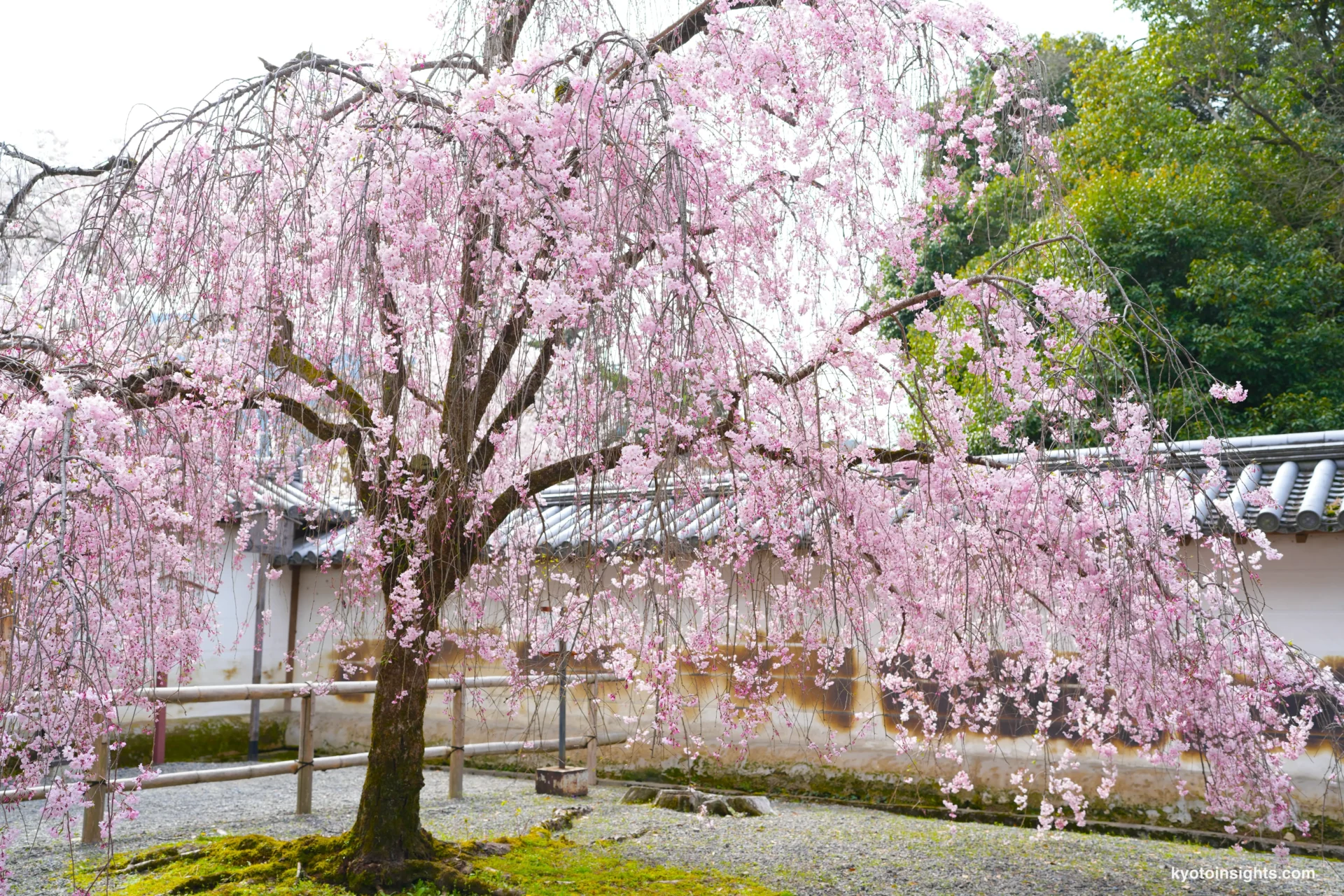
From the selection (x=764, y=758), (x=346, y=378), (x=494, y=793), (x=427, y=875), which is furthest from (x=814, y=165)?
(x=494, y=793)

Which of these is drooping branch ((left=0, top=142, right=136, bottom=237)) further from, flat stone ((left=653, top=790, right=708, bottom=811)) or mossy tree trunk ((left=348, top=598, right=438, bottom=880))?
flat stone ((left=653, top=790, right=708, bottom=811))

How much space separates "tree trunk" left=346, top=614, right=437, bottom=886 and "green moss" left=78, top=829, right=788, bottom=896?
150mm

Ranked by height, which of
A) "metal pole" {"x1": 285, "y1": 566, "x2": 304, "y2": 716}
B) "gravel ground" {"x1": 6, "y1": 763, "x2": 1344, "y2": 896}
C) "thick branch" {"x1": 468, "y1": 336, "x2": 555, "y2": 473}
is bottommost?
"gravel ground" {"x1": 6, "y1": 763, "x2": 1344, "y2": 896}

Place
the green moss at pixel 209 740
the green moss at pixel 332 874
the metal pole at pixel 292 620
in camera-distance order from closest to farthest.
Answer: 1. the green moss at pixel 332 874
2. the green moss at pixel 209 740
3. the metal pole at pixel 292 620

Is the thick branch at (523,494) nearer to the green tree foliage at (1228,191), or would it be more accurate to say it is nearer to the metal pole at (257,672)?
the green tree foliage at (1228,191)

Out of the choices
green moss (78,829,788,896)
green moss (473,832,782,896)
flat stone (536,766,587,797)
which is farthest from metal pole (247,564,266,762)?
green moss (473,832,782,896)

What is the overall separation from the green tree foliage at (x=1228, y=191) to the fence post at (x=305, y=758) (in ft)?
21.1

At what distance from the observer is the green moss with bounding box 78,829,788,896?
4680 mm

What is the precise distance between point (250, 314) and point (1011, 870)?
4665 mm

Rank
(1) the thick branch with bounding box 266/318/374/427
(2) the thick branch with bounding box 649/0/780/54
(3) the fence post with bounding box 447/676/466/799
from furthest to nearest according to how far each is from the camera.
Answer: (3) the fence post with bounding box 447/676/466/799, (2) the thick branch with bounding box 649/0/780/54, (1) the thick branch with bounding box 266/318/374/427

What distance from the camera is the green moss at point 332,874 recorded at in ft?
15.4

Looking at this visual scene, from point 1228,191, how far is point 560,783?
30.3 ft

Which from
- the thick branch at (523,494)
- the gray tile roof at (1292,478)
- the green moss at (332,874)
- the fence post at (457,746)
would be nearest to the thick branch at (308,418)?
the thick branch at (523,494)

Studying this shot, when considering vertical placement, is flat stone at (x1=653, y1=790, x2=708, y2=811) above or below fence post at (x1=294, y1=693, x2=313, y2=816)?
below
